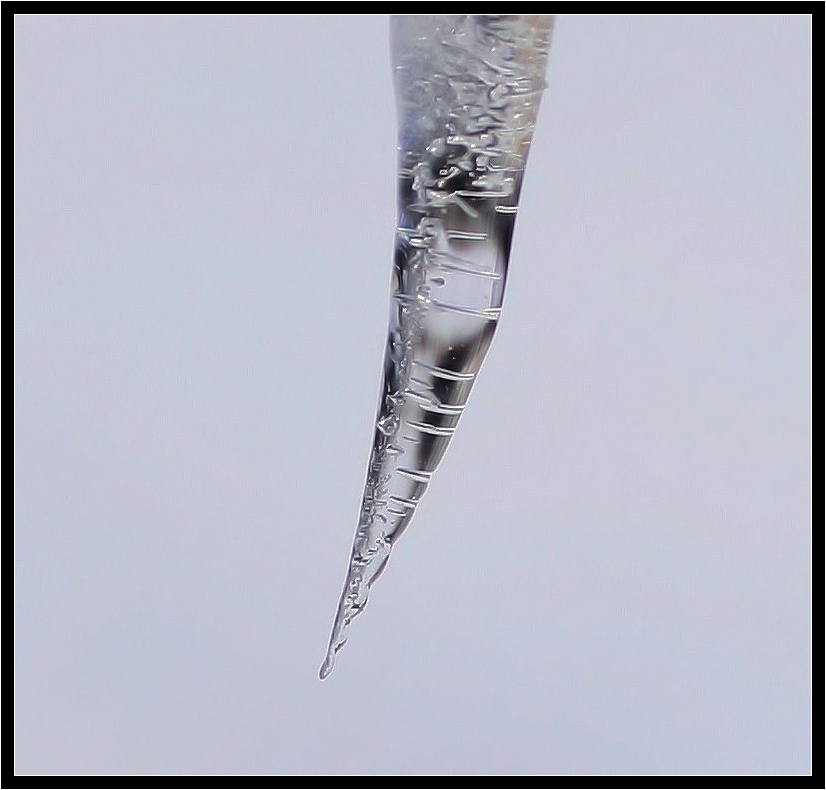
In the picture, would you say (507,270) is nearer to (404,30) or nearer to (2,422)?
(404,30)

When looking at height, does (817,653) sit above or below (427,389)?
below

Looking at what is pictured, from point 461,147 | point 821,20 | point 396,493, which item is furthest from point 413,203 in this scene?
point 821,20

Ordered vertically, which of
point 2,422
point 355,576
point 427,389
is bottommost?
point 2,422

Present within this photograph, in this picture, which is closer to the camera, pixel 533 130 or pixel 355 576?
pixel 533 130

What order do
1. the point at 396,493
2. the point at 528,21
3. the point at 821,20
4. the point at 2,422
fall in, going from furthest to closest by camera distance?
the point at 2,422 < the point at 821,20 < the point at 396,493 < the point at 528,21

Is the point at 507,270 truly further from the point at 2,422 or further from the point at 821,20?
the point at 2,422

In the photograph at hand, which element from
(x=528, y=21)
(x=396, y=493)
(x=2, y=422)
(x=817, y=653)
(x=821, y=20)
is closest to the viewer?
(x=528, y=21)

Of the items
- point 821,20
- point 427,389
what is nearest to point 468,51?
point 427,389
